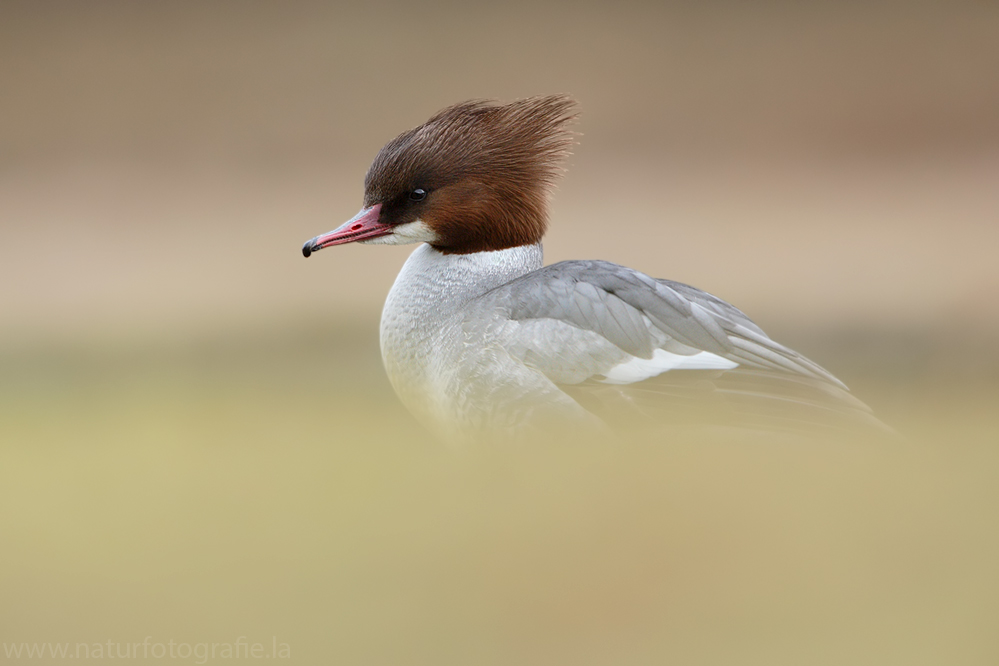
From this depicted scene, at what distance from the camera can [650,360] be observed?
4.48ft

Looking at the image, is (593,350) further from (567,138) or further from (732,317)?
(567,138)

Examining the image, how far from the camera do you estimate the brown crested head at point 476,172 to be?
1512mm

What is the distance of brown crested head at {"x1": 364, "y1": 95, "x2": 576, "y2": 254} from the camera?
151cm

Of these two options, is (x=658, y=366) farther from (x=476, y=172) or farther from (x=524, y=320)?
(x=476, y=172)

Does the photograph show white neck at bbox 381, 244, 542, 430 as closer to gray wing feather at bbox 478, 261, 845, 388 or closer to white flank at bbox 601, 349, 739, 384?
gray wing feather at bbox 478, 261, 845, 388

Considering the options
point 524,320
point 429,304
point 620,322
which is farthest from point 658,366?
point 429,304

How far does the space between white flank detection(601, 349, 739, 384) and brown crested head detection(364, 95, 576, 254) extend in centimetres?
38

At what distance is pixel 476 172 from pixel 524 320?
288 millimetres

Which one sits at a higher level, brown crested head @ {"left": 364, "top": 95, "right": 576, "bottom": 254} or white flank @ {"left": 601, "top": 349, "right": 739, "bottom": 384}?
brown crested head @ {"left": 364, "top": 95, "right": 576, "bottom": 254}

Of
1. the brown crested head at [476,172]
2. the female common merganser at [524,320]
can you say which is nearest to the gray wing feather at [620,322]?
the female common merganser at [524,320]

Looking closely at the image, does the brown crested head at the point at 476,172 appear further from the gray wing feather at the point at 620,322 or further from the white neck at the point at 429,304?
the gray wing feather at the point at 620,322

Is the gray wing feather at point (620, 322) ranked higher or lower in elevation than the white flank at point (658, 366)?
higher

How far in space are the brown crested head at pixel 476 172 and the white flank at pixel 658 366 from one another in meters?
0.38

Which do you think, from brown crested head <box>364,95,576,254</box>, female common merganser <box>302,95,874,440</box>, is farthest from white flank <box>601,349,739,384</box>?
brown crested head <box>364,95,576,254</box>
